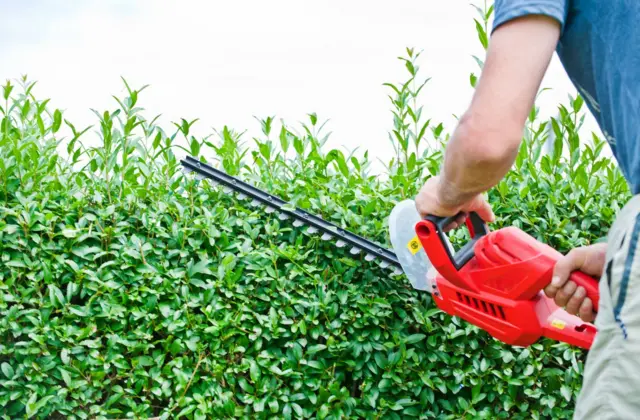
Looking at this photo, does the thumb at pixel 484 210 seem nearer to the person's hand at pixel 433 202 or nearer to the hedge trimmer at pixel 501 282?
the hedge trimmer at pixel 501 282

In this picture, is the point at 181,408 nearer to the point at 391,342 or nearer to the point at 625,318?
the point at 391,342

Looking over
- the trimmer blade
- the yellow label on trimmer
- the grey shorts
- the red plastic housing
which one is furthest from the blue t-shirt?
the trimmer blade

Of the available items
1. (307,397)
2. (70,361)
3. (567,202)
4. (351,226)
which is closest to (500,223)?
(567,202)

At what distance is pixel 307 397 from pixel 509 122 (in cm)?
227

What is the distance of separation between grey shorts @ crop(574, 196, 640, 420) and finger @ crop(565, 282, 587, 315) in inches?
20.7

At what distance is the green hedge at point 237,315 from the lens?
3.40 metres

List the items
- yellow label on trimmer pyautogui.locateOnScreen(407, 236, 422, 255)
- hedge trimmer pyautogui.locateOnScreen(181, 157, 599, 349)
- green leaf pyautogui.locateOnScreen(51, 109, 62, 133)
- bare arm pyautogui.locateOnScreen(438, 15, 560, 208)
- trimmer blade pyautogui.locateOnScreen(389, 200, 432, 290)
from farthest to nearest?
green leaf pyautogui.locateOnScreen(51, 109, 62, 133), trimmer blade pyautogui.locateOnScreen(389, 200, 432, 290), yellow label on trimmer pyautogui.locateOnScreen(407, 236, 422, 255), hedge trimmer pyautogui.locateOnScreen(181, 157, 599, 349), bare arm pyautogui.locateOnScreen(438, 15, 560, 208)

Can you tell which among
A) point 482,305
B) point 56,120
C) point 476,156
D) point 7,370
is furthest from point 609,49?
point 56,120

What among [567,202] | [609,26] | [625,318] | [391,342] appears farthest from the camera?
[567,202]

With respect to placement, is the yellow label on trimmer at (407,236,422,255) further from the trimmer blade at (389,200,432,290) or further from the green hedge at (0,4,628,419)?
the green hedge at (0,4,628,419)

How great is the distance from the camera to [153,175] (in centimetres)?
379

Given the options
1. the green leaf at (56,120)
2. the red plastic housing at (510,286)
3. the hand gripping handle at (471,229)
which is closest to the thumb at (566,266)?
the red plastic housing at (510,286)

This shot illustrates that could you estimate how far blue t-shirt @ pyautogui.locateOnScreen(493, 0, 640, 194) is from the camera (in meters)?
1.44

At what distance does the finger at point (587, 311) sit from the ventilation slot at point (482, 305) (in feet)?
1.26
